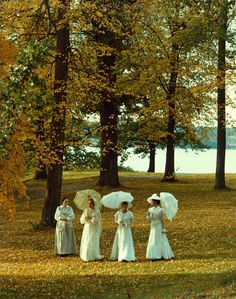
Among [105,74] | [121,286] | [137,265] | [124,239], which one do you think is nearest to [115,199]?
[124,239]

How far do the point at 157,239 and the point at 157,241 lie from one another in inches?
2.4

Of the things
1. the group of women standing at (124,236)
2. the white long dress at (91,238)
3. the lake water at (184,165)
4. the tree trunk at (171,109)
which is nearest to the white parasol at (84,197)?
the group of women standing at (124,236)

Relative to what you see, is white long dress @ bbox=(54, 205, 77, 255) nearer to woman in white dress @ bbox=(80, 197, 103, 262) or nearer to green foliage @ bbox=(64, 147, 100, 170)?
woman in white dress @ bbox=(80, 197, 103, 262)

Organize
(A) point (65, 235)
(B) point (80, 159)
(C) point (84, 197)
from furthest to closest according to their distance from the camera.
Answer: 1. (B) point (80, 159)
2. (A) point (65, 235)
3. (C) point (84, 197)

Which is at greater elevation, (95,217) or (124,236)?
→ (95,217)

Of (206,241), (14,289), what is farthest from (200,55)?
(14,289)

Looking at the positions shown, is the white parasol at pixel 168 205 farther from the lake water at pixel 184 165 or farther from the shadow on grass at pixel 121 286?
the lake water at pixel 184 165

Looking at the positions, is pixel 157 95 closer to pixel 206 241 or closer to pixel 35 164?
pixel 35 164

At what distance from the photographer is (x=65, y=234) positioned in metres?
18.9

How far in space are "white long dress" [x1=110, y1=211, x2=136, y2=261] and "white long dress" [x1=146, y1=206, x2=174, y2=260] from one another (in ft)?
1.68

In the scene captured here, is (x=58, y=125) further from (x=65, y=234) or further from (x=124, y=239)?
(x=124, y=239)

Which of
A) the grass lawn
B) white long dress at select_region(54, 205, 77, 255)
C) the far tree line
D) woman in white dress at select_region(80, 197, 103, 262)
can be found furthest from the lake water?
woman in white dress at select_region(80, 197, 103, 262)

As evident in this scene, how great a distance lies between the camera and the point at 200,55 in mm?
35250

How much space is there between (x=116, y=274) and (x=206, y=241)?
515 cm
